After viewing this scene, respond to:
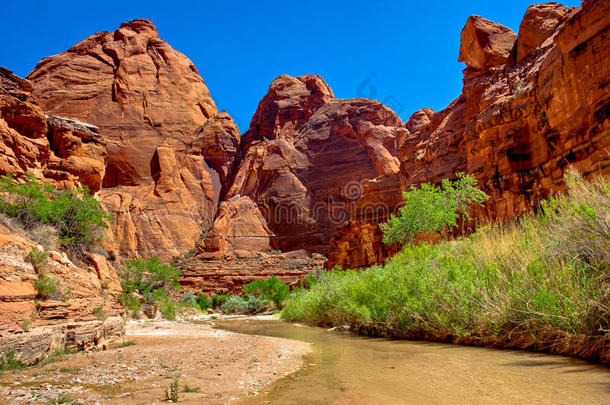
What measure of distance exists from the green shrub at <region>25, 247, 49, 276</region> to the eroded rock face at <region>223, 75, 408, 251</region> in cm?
5149

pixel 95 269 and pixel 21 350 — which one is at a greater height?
pixel 95 269

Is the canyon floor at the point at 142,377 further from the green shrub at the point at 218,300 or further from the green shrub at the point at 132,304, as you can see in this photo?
the green shrub at the point at 218,300

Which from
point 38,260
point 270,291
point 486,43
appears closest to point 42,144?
point 38,260

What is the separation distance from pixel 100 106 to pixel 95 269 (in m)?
56.7

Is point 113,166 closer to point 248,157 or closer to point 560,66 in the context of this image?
point 248,157

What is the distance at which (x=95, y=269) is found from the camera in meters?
10.7

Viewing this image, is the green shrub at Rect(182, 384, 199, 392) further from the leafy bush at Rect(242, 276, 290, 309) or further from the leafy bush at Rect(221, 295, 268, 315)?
the leafy bush at Rect(221, 295, 268, 315)

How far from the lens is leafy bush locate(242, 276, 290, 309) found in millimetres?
36719

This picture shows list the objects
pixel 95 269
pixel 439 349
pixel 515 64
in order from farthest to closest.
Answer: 1. pixel 515 64
2. pixel 95 269
3. pixel 439 349

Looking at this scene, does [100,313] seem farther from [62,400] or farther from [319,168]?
[319,168]

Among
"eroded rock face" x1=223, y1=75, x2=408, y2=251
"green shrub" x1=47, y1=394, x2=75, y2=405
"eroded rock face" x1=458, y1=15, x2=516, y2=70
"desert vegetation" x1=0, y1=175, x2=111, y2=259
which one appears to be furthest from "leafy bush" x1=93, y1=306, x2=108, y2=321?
"eroded rock face" x1=223, y1=75, x2=408, y2=251

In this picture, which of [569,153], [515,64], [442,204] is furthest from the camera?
[515,64]

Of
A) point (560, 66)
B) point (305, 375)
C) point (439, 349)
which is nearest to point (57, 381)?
point (305, 375)

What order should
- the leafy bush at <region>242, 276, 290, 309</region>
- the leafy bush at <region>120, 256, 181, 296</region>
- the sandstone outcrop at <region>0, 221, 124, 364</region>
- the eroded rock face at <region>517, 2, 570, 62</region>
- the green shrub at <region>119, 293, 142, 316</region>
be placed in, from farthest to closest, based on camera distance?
the leafy bush at <region>242, 276, 290, 309</region> → the leafy bush at <region>120, 256, 181, 296</region> → the eroded rock face at <region>517, 2, 570, 62</region> → the green shrub at <region>119, 293, 142, 316</region> → the sandstone outcrop at <region>0, 221, 124, 364</region>
